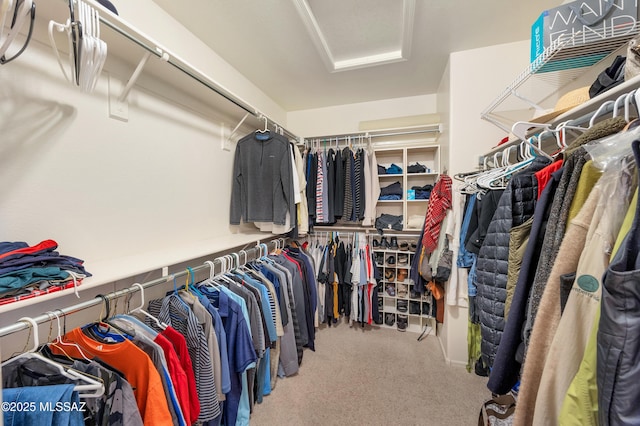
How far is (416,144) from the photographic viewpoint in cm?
255

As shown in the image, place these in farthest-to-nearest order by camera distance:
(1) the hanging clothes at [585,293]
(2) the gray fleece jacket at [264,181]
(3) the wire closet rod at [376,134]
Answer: (3) the wire closet rod at [376,134] < (2) the gray fleece jacket at [264,181] < (1) the hanging clothes at [585,293]

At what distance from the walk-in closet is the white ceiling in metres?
0.02

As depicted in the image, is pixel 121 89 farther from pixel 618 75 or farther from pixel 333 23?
pixel 618 75

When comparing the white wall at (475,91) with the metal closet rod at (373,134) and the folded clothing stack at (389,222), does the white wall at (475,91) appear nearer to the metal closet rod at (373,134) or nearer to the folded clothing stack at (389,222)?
the metal closet rod at (373,134)

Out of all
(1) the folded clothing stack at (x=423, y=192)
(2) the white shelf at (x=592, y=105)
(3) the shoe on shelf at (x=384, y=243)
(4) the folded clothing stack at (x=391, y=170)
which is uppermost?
(4) the folded clothing stack at (x=391, y=170)

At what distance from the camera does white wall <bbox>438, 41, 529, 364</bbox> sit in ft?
6.05

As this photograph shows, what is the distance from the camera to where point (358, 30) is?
67.1 inches

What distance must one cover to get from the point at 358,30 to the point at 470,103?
108 centimetres

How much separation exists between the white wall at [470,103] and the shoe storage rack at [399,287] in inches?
19.4

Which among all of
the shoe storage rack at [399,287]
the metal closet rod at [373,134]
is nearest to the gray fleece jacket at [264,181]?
the metal closet rod at [373,134]

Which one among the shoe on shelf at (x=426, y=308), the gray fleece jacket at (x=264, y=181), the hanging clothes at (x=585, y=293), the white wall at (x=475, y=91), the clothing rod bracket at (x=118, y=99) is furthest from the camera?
the shoe on shelf at (x=426, y=308)

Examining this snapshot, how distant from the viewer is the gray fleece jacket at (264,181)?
6.71ft

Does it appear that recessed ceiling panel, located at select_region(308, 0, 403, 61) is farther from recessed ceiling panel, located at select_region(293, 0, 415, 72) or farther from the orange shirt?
the orange shirt

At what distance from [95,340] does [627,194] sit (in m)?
1.68
